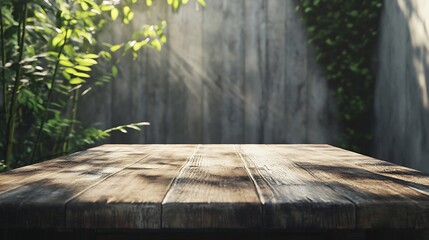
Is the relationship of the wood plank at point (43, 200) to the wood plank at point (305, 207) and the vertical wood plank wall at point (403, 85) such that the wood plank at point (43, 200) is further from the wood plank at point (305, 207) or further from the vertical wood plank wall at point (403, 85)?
the vertical wood plank wall at point (403, 85)

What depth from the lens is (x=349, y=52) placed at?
338 cm

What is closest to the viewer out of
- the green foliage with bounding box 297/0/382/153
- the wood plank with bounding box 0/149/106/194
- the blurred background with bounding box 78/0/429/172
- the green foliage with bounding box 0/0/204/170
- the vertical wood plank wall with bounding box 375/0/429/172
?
the wood plank with bounding box 0/149/106/194

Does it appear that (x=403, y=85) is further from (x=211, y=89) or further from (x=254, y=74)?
(x=211, y=89)

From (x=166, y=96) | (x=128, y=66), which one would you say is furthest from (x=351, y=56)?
(x=128, y=66)

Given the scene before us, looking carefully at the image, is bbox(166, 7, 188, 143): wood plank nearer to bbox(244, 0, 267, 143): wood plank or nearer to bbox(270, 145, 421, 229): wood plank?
bbox(244, 0, 267, 143): wood plank

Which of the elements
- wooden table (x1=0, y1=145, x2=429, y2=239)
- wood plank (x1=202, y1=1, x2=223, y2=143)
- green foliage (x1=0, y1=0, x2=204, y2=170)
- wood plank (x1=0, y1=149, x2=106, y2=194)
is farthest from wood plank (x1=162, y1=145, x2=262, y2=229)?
wood plank (x1=202, y1=1, x2=223, y2=143)

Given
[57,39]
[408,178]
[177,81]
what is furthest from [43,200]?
[177,81]

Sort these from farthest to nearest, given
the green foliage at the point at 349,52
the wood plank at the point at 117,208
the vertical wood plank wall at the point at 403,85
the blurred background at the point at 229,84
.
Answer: the blurred background at the point at 229,84
the green foliage at the point at 349,52
the vertical wood plank wall at the point at 403,85
the wood plank at the point at 117,208

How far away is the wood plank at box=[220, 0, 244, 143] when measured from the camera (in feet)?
11.5

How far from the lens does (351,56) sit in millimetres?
3383

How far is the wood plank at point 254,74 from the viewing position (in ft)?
11.4

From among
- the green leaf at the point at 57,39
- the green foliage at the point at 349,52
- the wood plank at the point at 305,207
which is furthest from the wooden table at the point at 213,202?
the green foliage at the point at 349,52

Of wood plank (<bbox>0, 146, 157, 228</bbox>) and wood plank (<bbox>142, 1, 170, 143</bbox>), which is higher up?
wood plank (<bbox>142, 1, 170, 143</bbox>)

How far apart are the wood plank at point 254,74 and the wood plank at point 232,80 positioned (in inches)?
1.4
